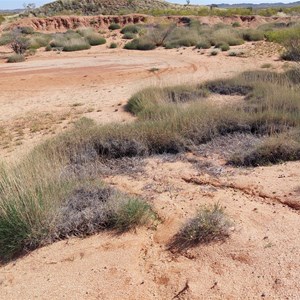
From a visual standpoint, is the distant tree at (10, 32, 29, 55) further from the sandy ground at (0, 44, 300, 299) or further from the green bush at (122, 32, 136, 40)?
the sandy ground at (0, 44, 300, 299)

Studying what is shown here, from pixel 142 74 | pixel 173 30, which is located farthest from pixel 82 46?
pixel 142 74

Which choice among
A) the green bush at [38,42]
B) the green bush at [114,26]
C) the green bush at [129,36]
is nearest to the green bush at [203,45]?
the green bush at [129,36]

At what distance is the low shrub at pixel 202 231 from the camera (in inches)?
179

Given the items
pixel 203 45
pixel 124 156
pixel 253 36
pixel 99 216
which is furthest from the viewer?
pixel 253 36

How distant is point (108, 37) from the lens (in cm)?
3991

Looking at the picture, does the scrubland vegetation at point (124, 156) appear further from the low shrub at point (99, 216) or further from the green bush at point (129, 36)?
the green bush at point (129, 36)

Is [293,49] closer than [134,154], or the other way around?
[134,154]

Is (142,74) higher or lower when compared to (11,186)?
lower

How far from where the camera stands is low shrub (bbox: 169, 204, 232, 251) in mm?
4539

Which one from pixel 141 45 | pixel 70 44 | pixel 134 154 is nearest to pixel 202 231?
pixel 134 154

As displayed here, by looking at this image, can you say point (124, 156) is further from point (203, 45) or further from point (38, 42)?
point (38, 42)

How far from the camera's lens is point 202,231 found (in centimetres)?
456

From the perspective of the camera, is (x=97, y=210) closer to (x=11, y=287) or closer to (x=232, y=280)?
(x=11, y=287)

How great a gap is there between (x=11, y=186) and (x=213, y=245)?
2528mm
